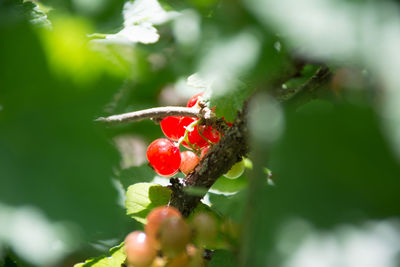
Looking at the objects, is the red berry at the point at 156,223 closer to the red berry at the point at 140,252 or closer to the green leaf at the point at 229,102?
the red berry at the point at 140,252

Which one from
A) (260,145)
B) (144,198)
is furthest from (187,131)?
(260,145)

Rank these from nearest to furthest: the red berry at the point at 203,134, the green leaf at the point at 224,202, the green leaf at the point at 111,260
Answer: the green leaf at the point at 224,202, the green leaf at the point at 111,260, the red berry at the point at 203,134

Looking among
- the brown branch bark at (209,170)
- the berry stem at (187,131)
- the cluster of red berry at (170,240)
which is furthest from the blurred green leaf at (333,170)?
the berry stem at (187,131)

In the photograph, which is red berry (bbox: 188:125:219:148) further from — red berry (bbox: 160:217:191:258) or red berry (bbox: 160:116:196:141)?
red berry (bbox: 160:217:191:258)

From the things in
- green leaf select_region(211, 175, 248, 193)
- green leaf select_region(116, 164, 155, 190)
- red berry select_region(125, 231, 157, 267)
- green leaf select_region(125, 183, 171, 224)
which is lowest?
green leaf select_region(116, 164, 155, 190)

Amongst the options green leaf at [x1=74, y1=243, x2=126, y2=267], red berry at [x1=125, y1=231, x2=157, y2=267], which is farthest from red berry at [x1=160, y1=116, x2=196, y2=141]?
red berry at [x1=125, y1=231, x2=157, y2=267]

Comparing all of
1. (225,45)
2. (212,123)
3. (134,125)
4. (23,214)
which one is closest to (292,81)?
(212,123)

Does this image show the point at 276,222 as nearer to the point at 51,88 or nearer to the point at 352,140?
the point at 352,140
